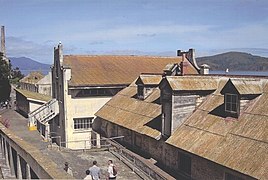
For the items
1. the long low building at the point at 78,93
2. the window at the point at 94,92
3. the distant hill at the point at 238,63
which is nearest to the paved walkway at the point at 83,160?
the long low building at the point at 78,93

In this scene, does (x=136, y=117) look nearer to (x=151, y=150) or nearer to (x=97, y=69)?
(x=151, y=150)

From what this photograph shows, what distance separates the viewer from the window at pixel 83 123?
33.7 m

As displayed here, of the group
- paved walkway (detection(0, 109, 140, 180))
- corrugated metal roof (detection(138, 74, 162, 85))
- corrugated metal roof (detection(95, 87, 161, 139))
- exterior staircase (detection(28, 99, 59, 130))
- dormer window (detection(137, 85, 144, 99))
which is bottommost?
paved walkway (detection(0, 109, 140, 180))

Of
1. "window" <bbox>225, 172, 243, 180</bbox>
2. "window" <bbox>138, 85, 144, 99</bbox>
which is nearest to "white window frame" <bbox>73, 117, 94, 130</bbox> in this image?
"window" <bbox>138, 85, 144, 99</bbox>

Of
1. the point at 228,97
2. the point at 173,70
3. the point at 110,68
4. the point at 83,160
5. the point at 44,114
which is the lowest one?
the point at 83,160

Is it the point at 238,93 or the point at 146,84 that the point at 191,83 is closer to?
the point at 238,93

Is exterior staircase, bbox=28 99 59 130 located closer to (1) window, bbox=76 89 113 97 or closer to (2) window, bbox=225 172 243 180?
(1) window, bbox=76 89 113 97

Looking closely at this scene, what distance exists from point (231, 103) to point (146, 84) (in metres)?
9.63

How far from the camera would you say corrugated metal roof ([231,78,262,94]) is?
16203 mm

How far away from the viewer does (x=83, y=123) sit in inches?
1332

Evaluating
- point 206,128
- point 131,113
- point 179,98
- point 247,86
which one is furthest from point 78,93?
point 247,86

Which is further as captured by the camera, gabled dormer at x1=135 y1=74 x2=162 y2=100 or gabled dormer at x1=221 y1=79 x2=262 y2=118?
gabled dormer at x1=135 y1=74 x2=162 y2=100

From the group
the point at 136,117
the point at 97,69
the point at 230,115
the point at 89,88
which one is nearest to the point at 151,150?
the point at 136,117

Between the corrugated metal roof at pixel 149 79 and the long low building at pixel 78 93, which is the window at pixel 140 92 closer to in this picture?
the corrugated metal roof at pixel 149 79
